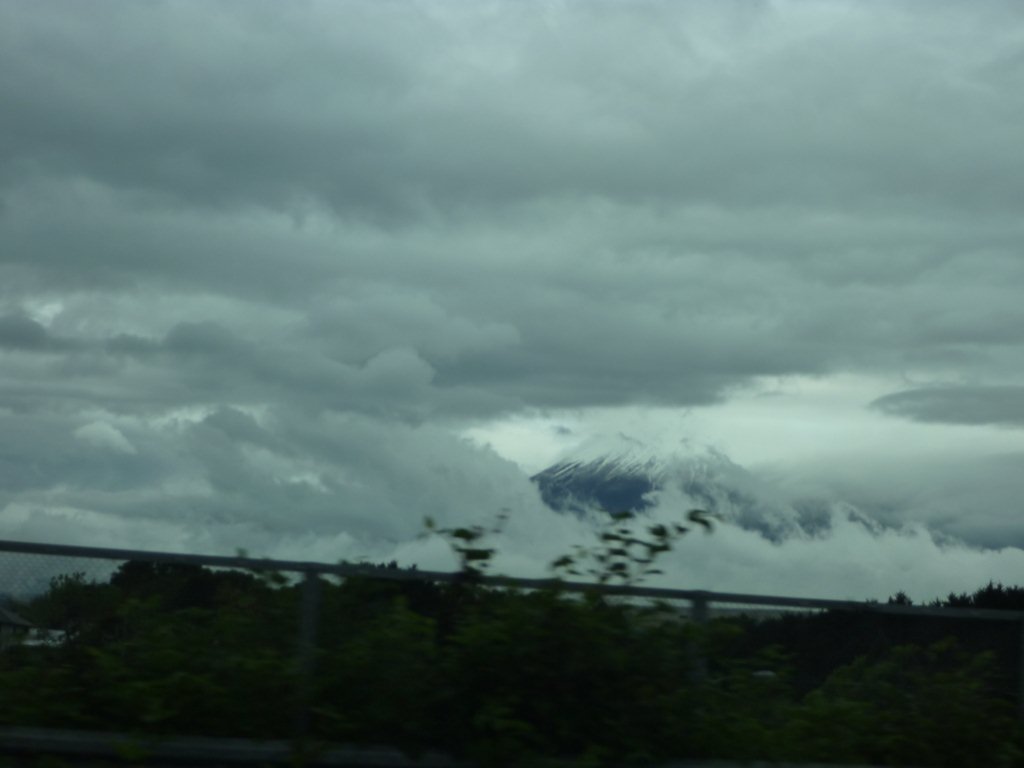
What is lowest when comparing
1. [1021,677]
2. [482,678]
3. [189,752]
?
[189,752]

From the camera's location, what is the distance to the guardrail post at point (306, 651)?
26.2 feet

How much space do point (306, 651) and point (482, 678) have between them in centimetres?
126

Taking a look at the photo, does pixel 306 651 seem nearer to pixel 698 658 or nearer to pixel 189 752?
pixel 189 752

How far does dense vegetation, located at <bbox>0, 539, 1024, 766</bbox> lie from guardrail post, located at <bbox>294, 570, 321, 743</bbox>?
2.2 inches

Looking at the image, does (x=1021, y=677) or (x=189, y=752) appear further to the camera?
(x=1021, y=677)

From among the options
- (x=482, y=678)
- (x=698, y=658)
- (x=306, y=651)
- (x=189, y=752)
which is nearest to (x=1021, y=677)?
(x=698, y=658)

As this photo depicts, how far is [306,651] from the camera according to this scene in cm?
819

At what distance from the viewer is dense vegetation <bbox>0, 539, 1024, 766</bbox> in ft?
25.5

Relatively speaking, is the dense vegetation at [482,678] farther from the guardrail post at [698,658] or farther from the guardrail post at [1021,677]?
the guardrail post at [1021,677]

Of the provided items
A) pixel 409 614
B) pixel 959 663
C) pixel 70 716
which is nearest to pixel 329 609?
pixel 409 614

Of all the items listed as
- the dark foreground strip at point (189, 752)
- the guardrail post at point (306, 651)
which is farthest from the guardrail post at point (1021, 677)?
the guardrail post at point (306, 651)

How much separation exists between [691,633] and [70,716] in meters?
4.05

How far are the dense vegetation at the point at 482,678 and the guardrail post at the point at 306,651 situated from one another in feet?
0.18

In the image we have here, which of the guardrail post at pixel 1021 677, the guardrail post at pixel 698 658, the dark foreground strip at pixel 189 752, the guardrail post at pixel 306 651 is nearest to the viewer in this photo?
the dark foreground strip at pixel 189 752
